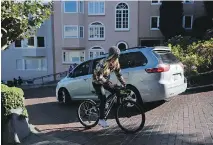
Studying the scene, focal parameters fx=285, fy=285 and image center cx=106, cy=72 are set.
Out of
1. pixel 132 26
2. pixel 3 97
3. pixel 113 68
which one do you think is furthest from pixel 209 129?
pixel 132 26

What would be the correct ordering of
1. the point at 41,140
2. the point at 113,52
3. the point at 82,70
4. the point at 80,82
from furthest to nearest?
the point at 82,70 → the point at 80,82 → the point at 113,52 → the point at 41,140

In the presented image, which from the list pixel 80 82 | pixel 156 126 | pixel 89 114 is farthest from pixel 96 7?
pixel 156 126

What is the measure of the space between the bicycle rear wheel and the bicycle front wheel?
623mm

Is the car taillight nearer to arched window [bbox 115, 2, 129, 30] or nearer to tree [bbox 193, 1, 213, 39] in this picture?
tree [bbox 193, 1, 213, 39]

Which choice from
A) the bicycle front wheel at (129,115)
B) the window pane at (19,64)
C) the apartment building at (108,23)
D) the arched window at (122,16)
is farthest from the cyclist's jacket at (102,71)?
the window pane at (19,64)

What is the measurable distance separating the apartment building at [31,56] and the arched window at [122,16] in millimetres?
8718

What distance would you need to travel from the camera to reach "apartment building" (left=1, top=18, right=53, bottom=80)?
3775 centimetres

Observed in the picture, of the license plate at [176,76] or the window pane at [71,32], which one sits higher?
the window pane at [71,32]

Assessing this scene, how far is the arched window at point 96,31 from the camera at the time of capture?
120 feet

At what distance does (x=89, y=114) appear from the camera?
22.6 ft

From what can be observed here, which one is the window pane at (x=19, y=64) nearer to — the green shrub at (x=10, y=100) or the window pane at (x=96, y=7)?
the window pane at (x=96, y=7)

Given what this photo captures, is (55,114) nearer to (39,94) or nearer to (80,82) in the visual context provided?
(80,82)

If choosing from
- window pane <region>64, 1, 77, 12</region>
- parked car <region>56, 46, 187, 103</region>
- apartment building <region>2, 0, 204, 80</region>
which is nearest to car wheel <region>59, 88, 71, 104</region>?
parked car <region>56, 46, 187, 103</region>

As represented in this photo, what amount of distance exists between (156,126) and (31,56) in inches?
1352
